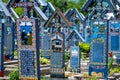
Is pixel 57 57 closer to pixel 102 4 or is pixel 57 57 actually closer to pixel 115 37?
pixel 102 4

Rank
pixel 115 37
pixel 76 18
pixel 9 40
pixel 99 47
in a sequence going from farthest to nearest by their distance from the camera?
pixel 76 18 < pixel 9 40 < pixel 115 37 < pixel 99 47

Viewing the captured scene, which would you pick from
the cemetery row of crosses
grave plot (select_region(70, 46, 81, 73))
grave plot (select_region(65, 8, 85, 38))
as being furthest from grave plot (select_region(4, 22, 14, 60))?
grave plot (select_region(65, 8, 85, 38))

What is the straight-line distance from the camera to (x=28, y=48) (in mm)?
12102

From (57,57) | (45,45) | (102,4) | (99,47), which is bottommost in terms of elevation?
(57,57)

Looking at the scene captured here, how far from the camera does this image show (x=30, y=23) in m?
12.1

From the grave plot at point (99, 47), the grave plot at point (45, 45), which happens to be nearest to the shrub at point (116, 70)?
the grave plot at point (99, 47)

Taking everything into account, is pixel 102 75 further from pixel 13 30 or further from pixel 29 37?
pixel 13 30

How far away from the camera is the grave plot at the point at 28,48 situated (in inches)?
473

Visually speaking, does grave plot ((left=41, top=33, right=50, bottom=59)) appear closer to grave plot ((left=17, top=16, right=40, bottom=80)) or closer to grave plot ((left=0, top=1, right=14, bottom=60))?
grave plot ((left=0, top=1, right=14, bottom=60))

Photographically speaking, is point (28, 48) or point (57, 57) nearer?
point (28, 48)

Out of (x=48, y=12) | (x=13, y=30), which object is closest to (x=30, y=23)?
(x=13, y=30)

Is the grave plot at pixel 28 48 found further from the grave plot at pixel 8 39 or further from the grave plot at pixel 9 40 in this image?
the grave plot at pixel 9 40

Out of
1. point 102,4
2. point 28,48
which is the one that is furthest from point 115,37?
point 28,48

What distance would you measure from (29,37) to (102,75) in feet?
11.6
